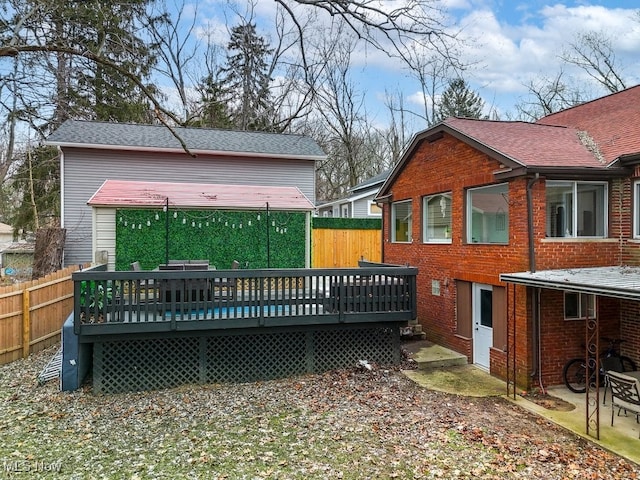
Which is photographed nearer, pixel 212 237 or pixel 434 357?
pixel 434 357

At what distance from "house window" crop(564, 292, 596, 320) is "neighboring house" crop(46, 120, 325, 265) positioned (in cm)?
1027

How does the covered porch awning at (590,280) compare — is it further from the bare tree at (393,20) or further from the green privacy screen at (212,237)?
the green privacy screen at (212,237)

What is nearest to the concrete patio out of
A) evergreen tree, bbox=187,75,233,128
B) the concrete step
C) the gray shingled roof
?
the concrete step

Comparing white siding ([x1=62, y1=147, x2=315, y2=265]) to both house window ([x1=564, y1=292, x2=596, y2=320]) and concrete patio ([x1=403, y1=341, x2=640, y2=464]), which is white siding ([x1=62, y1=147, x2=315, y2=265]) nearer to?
concrete patio ([x1=403, y1=341, x2=640, y2=464])

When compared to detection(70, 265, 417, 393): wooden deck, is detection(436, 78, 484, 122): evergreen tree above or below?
above

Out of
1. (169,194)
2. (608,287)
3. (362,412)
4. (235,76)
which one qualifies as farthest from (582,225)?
(235,76)

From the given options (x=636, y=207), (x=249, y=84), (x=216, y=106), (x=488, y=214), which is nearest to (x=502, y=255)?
(x=488, y=214)

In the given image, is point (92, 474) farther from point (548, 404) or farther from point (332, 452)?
point (548, 404)

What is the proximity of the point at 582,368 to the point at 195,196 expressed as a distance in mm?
10915

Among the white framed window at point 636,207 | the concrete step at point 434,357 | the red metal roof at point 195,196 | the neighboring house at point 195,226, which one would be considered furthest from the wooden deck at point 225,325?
the red metal roof at point 195,196

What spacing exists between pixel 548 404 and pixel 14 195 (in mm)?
26737

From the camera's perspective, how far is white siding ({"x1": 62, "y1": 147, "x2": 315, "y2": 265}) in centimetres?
1412

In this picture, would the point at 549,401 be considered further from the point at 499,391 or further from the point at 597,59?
the point at 597,59

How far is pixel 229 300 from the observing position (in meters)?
7.88
